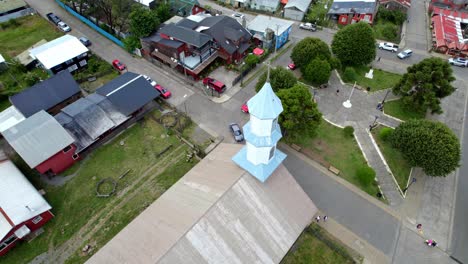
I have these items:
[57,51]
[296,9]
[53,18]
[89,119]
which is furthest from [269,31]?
[53,18]

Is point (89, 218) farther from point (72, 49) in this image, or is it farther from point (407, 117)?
point (407, 117)

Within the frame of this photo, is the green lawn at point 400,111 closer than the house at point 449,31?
Yes

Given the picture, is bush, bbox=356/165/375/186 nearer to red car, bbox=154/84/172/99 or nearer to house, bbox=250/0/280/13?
red car, bbox=154/84/172/99

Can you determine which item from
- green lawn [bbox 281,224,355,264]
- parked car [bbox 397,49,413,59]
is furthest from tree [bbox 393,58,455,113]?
green lawn [bbox 281,224,355,264]

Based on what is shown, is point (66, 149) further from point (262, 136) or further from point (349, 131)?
point (349, 131)

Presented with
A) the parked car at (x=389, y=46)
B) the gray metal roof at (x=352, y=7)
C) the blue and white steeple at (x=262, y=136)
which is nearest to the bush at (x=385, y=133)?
the blue and white steeple at (x=262, y=136)

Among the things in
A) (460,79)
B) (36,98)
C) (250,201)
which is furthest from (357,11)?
(36,98)

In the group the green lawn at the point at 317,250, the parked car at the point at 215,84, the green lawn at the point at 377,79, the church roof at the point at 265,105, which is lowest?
the green lawn at the point at 317,250

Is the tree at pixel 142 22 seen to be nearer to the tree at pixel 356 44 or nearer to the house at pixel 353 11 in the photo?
the tree at pixel 356 44
